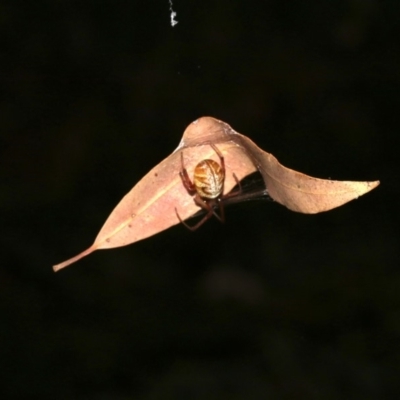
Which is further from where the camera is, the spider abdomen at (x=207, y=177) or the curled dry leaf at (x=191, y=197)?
the spider abdomen at (x=207, y=177)

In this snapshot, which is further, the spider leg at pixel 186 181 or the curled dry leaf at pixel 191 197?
the spider leg at pixel 186 181

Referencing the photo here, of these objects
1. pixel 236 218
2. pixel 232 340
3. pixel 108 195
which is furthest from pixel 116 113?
pixel 232 340

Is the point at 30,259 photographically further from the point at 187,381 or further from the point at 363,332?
the point at 363,332

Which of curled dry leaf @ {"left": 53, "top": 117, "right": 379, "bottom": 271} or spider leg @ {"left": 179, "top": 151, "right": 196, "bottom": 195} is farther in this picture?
spider leg @ {"left": 179, "top": 151, "right": 196, "bottom": 195}
